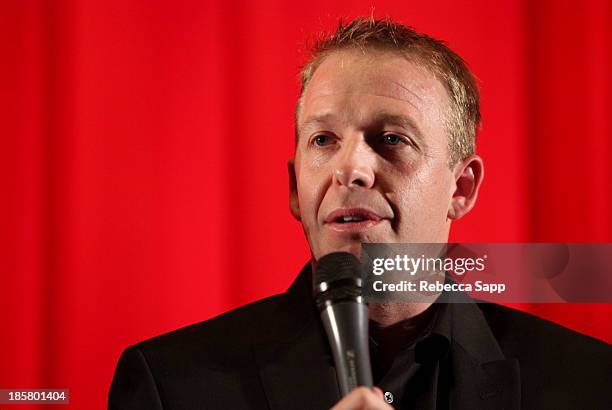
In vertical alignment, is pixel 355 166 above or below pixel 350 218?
above

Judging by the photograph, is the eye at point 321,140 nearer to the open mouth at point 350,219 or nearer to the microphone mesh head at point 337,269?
the open mouth at point 350,219

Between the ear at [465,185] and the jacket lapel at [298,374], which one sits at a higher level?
the ear at [465,185]

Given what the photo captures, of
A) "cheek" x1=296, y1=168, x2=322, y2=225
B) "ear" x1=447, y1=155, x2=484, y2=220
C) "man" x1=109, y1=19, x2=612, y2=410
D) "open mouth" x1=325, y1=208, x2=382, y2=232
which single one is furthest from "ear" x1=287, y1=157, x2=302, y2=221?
"ear" x1=447, y1=155, x2=484, y2=220

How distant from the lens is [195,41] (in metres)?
1.88

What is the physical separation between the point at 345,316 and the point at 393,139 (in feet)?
2.03

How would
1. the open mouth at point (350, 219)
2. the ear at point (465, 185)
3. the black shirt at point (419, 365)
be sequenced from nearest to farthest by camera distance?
the open mouth at point (350, 219) → the black shirt at point (419, 365) → the ear at point (465, 185)

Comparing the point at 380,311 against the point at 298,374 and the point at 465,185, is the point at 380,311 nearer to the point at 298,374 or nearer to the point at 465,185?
the point at 298,374

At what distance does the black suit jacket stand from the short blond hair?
16.1 inches

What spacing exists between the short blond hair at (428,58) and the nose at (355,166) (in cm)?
24

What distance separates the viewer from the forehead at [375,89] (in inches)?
62.9

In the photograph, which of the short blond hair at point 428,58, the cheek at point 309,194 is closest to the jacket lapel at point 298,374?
the cheek at point 309,194

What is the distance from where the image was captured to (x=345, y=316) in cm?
109

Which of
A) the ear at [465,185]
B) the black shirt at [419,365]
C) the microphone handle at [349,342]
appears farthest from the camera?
the ear at [465,185]

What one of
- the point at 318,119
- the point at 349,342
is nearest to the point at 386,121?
the point at 318,119
